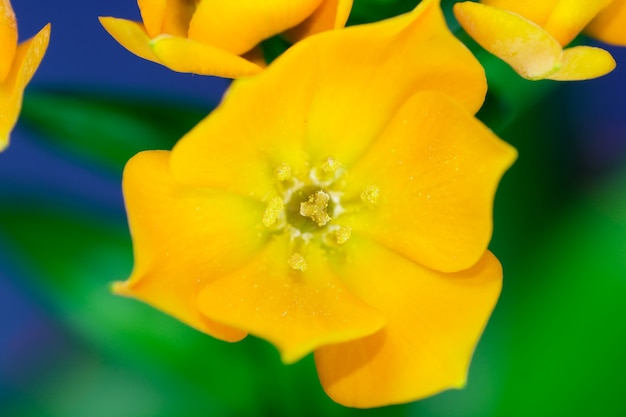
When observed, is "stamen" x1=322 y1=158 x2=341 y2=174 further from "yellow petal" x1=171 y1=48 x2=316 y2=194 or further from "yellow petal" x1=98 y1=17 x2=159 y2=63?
"yellow petal" x1=98 y1=17 x2=159 y2=63

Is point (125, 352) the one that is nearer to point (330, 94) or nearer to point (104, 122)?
point (104, 122)

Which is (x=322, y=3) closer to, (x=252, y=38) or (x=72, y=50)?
(x=252, y=38)

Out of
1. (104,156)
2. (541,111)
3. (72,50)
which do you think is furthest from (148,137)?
(541,111)

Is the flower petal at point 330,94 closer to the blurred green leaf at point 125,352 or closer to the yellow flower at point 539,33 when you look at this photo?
the yellow flower at point 539,33

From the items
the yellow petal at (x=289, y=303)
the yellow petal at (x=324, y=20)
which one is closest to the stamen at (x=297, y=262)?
the yellow petal at (x=289, y=303)

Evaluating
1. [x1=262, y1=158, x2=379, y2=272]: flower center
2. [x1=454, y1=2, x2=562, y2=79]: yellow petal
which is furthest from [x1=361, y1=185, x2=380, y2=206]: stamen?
[x1=454, y1=2, x2=562, y2=79]: yellow petal
